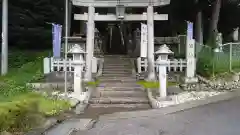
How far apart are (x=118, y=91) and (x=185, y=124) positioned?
23.0 feet

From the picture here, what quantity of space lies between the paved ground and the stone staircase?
3.02 metres

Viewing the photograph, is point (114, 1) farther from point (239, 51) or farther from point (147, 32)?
point (239, 51)

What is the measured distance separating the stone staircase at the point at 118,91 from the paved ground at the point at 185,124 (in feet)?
9.90

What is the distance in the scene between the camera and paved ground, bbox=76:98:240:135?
9.62 meters

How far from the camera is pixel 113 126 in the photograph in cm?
1054

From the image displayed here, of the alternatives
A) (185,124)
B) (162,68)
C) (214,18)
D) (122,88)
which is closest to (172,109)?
(162,68)

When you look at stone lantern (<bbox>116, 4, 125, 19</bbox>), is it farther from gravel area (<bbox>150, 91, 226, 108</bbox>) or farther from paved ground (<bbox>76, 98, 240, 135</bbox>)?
paved ground (<bbox>76, 98, 240, 135</bbox>)

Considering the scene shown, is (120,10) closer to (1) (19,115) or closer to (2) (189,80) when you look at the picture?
(2) (189,80)

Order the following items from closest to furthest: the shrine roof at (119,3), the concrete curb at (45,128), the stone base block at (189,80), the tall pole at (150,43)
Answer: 1. the concrete curb at (45,128)
2. the stone base block at (189,80)
3. the tall pole at (150,43)
4. the shrine roof at (119,3)

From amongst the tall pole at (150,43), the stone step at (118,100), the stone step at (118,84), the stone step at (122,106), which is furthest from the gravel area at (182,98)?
the tall pole at (150,43)

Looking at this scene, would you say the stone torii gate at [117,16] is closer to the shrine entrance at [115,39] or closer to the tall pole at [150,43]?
the tall pole at [150,43]

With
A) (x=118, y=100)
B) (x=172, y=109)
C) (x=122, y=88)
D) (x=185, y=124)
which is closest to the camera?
(x=185, y=124)

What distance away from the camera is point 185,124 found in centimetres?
1053

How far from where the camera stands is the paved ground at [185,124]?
9.62 m
